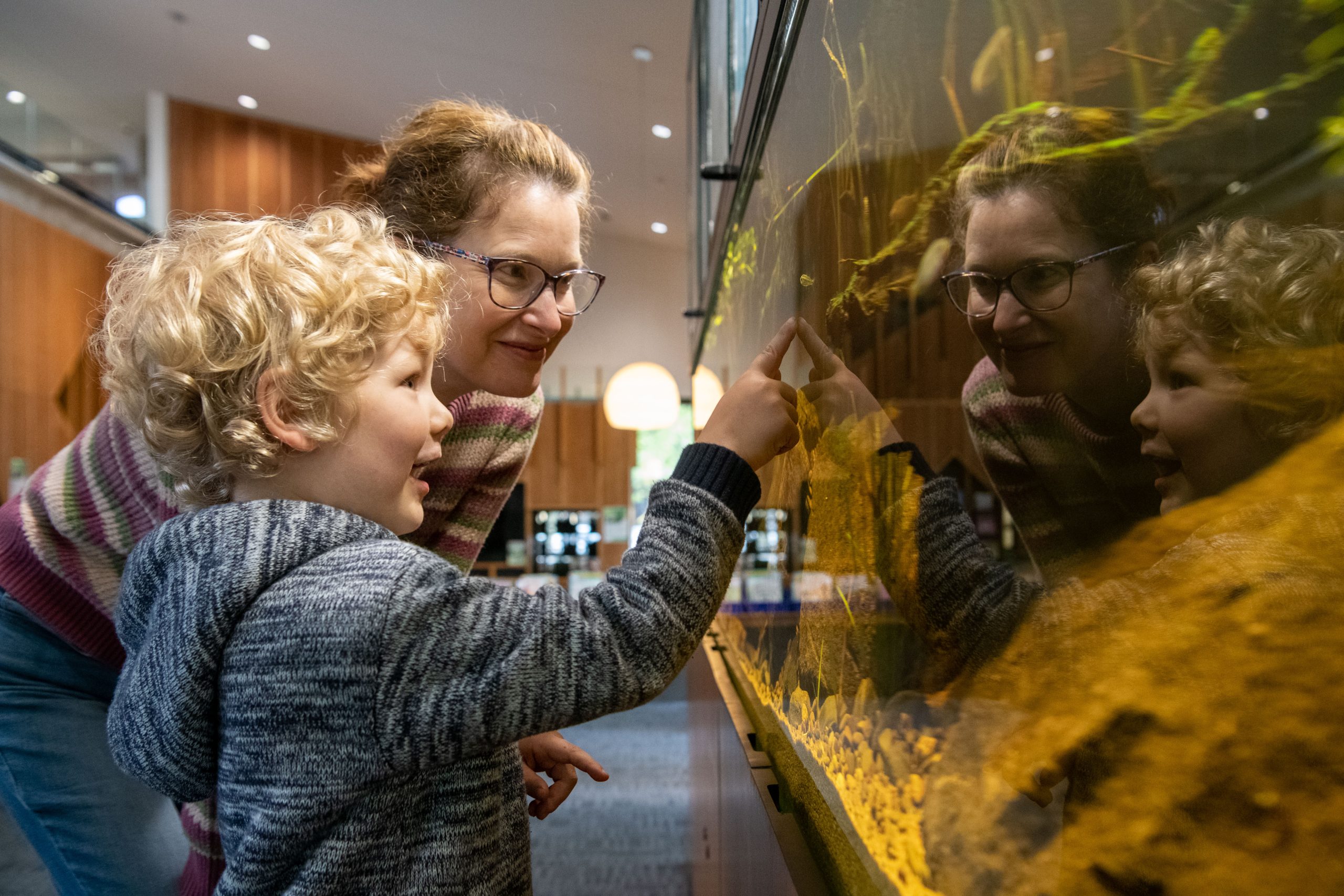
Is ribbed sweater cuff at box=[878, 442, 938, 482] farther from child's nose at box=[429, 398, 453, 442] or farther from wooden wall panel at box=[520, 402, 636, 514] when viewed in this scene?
wooden wall panel at box=[520, 402, 636, 514]

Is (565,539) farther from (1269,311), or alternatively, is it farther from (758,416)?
(1269,311)

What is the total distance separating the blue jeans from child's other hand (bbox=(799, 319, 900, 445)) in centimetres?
93

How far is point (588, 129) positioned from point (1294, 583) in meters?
6.15

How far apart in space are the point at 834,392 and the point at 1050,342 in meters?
0.35

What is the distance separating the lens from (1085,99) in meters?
0.30

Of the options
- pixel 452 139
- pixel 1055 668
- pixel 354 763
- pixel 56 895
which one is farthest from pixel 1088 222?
pixel 56 895

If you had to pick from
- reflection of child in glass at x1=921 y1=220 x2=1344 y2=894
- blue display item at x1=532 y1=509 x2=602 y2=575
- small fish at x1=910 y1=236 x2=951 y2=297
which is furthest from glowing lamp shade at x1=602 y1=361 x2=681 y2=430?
reflection of child in glass at x1=921 y1=220 x2=1344 y2=894

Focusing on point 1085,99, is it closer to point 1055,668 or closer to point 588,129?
point 1055,668

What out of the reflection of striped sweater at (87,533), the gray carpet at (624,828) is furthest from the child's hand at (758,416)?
the gray carpet at (624,828)

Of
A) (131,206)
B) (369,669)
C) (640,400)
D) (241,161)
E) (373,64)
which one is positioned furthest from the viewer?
(241,161)

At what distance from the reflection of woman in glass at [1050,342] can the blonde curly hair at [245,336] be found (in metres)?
0.50

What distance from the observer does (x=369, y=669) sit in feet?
1.98

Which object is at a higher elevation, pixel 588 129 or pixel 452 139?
pixel 588 129

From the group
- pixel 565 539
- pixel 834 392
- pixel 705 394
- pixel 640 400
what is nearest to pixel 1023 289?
pixel 834 392
